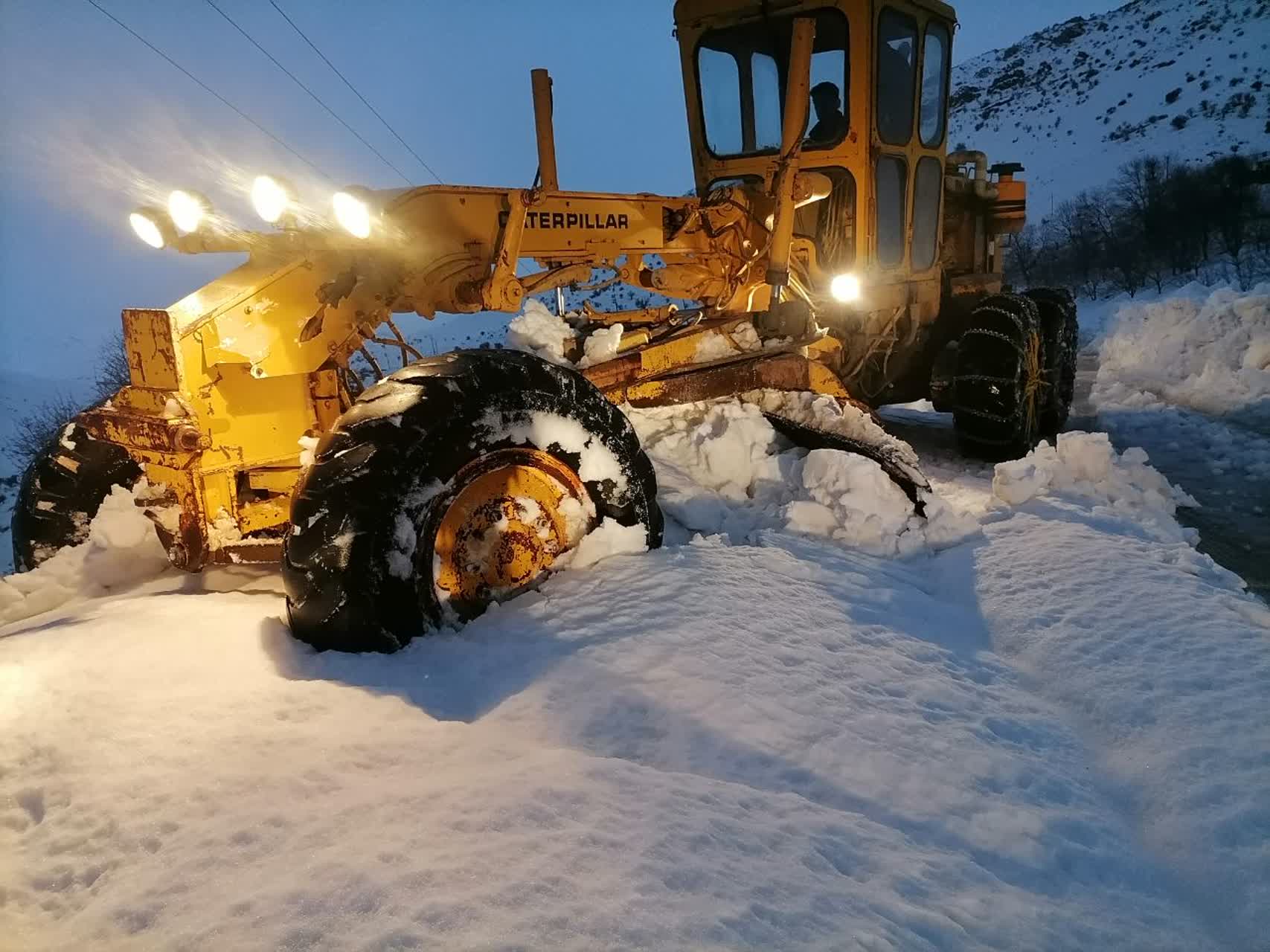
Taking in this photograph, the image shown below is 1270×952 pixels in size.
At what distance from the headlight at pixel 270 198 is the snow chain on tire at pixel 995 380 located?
496 cm

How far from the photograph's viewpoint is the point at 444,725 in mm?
2207

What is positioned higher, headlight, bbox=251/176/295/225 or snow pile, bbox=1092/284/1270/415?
headlight, bbox=251/176/295/225

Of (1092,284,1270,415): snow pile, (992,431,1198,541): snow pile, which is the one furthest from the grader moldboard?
(1092,284,1270,415): snow pile

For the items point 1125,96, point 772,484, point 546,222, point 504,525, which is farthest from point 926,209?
point 1125,96

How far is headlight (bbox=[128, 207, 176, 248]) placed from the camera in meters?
3.35

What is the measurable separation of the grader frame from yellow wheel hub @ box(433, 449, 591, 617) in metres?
0.88

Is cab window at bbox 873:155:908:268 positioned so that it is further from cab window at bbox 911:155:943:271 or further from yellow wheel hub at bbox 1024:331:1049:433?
yellow wheel hub at bbox 1024:331:1049:433

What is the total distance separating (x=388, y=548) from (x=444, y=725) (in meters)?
0.71

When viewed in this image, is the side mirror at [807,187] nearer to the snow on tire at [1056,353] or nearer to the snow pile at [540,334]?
the snow pile at [540,334]

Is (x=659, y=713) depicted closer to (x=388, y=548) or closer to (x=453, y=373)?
Result: (x=388, y=548)

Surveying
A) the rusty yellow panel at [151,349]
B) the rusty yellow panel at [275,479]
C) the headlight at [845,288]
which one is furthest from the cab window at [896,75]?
the rusty yellow panel at [151,349]

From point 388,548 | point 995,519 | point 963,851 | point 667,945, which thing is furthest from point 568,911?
point 995,519

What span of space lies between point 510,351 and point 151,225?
1658 mm

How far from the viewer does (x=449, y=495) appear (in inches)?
112
